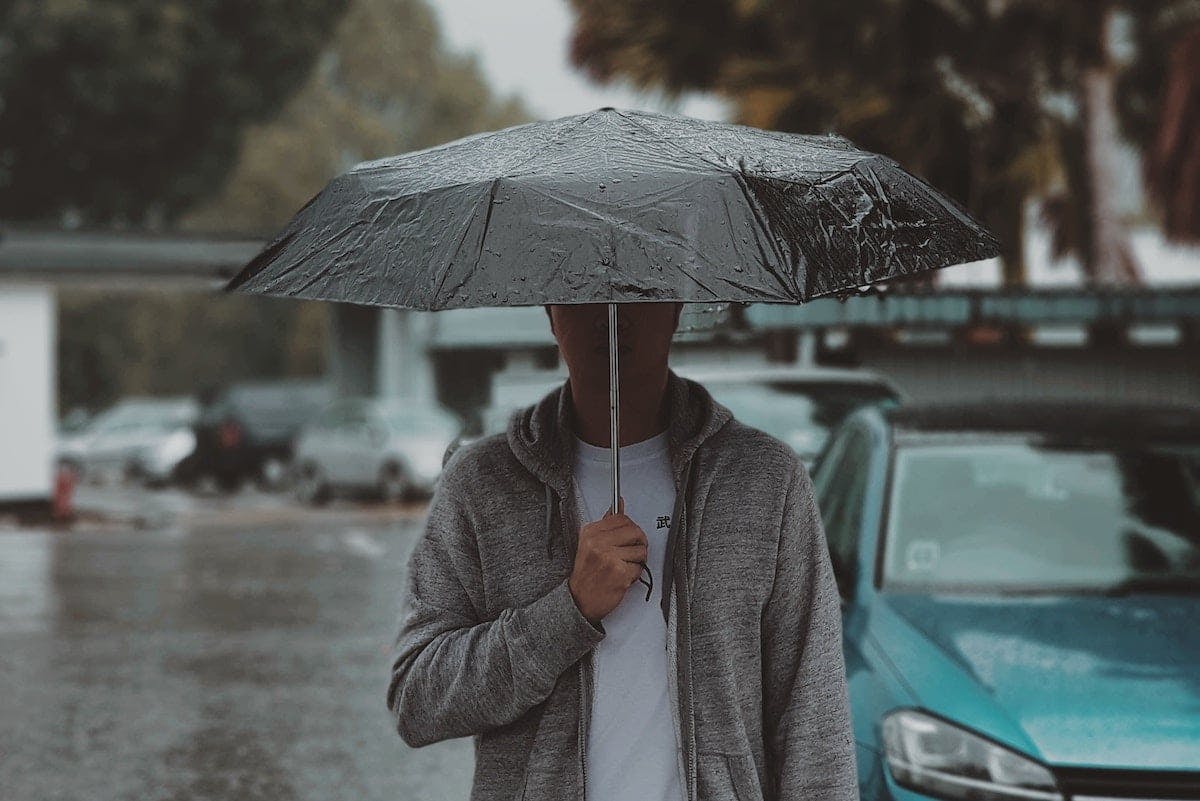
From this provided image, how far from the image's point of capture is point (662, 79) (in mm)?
15234

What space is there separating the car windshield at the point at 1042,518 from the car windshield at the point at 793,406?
93.9 inches

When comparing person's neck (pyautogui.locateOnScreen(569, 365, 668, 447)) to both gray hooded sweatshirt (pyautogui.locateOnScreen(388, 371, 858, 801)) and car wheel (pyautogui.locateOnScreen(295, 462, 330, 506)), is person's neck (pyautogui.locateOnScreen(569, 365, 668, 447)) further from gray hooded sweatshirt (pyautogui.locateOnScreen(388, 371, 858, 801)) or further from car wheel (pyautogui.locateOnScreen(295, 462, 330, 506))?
car wheel (pyautogui.locateOnScreen(295, 462, 330, 506))

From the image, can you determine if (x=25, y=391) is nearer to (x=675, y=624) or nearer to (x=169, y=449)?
(x=169, y=449)

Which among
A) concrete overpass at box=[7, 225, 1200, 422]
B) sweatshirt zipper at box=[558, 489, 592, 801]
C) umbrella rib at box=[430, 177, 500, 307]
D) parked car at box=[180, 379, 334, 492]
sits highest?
umbrella rib at box=[430, 177, 500, 307]

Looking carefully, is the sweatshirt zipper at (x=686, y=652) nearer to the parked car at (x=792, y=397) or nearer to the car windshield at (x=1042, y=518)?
the car windshield at (x=1042, y=518)

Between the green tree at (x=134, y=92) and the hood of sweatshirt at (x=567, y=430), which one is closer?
the hood of sweatshirt at (x=567, y=430)

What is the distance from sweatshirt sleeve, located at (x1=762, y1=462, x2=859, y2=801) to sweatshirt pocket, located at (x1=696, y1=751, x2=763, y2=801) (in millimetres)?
76

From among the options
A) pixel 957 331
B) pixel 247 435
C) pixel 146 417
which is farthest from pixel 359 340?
pixel 957 331

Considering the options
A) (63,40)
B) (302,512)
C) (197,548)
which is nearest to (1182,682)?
(197,548)

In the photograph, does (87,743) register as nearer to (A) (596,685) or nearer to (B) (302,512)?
(A) (596,685)

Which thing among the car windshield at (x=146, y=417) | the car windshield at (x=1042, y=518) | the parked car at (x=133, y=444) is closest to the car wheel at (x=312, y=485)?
the parked car at (x=133, y=444)

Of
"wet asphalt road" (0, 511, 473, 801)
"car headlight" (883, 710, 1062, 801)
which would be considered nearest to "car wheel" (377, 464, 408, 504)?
"wet asphalt road" (0, 511, 473, 801)

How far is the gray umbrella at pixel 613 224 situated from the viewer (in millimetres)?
2449

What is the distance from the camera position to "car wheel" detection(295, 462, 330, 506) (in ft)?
86.1
